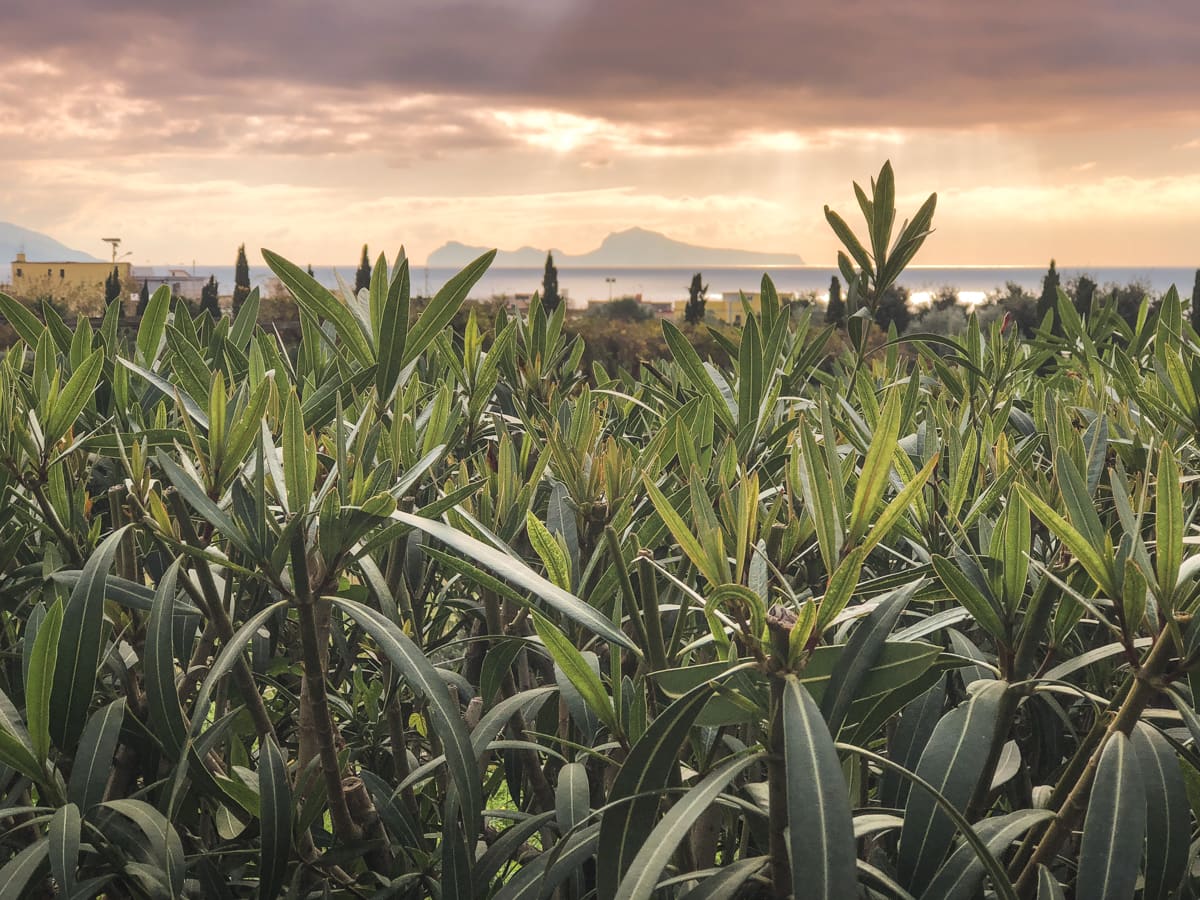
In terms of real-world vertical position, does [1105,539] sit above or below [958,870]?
above

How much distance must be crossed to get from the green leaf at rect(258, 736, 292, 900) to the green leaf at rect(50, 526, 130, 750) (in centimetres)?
14

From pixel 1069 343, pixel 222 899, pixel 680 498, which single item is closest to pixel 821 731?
pixel 680 498

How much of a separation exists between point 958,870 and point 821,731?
21cm

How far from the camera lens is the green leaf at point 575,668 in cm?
62

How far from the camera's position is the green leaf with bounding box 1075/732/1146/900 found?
540 mm

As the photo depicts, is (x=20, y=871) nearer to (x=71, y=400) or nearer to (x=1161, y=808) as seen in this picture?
(x=71, y=400)

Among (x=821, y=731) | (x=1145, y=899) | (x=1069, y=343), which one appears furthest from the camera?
(x=1069, y=343)

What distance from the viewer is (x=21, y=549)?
113 cm

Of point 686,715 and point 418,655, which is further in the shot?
point 418,655

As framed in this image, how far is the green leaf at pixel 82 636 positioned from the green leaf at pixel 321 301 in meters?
0.31

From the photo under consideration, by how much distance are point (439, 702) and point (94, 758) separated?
29 centimetres

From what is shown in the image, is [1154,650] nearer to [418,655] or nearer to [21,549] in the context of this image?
[418,655]

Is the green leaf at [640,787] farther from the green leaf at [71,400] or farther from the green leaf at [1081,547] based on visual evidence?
the green leaf at [71,400]

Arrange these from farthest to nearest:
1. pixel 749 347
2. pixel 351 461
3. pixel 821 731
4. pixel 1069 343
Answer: pixel 1069 343 < pixel 749 347 < pixel 351 461 < pixel 821 731
